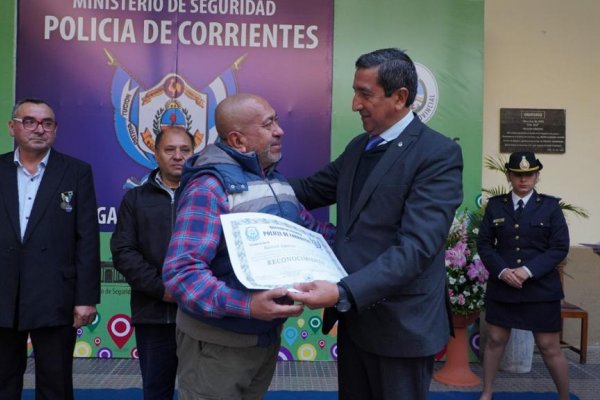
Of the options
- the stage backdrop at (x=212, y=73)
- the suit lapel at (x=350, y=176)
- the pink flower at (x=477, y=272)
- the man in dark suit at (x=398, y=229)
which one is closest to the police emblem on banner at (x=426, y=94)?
the stage backdrop at (x=212, y=73)

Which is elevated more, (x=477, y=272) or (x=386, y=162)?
(x=386, y=162)

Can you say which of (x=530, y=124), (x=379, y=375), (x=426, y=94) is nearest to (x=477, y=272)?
(x=426, y=94)

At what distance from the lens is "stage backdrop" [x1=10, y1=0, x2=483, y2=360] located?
16.2ft

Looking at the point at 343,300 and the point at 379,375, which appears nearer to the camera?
the point at 343,300

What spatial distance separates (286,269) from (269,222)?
0.19m

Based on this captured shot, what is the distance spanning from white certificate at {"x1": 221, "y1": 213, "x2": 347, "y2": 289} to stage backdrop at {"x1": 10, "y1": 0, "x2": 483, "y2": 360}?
10.1ft

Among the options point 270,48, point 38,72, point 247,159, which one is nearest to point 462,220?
point 270,48

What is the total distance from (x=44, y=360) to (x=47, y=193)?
0.88m

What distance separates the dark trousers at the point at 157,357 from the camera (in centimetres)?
315

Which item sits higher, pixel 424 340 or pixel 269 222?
pixel 269 222

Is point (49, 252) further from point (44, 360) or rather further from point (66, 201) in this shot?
point (44, 360)

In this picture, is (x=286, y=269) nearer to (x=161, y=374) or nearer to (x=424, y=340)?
(x=424, y=340)

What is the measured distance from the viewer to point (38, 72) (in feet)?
16.2

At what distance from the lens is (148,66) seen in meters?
4.97
